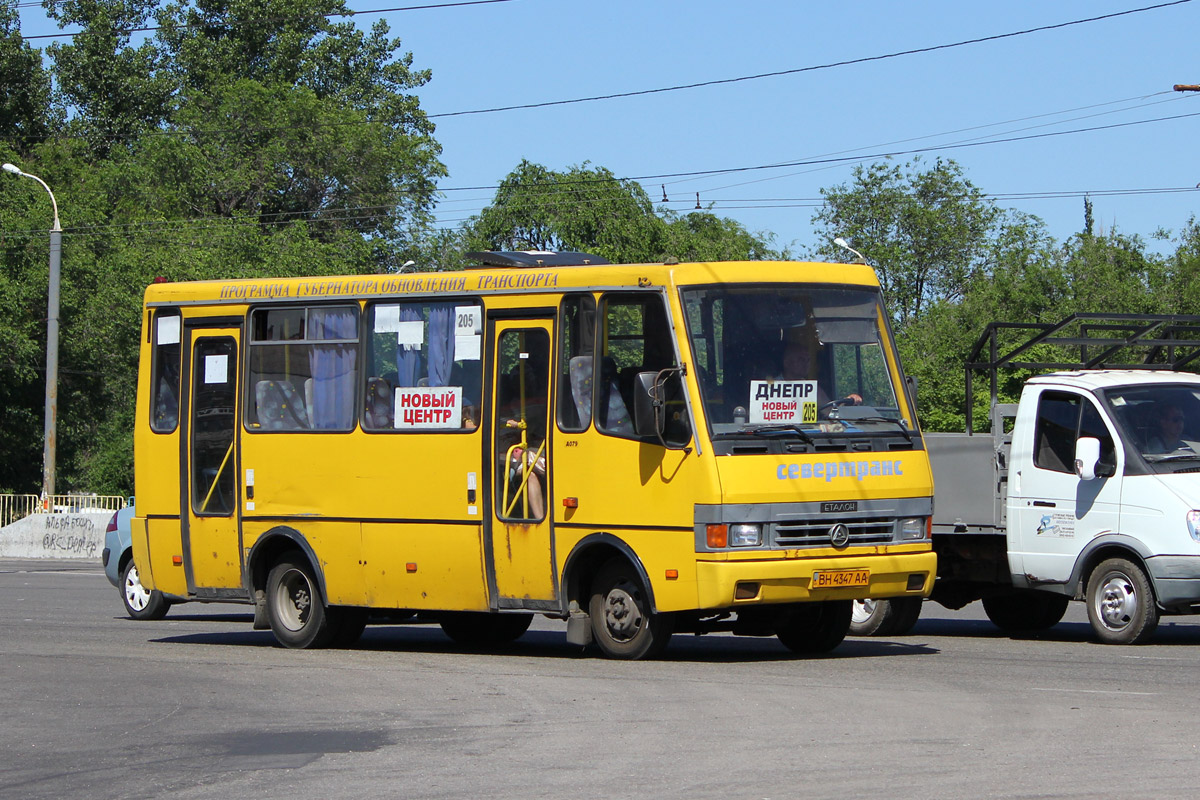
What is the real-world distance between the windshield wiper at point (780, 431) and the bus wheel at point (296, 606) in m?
4.46

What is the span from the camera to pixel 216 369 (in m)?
15.4

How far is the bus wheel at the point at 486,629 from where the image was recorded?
50.4 feet

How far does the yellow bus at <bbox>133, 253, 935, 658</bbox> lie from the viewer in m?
12.3

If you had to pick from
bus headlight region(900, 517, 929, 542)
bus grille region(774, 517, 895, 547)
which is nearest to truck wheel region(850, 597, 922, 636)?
bus headlight region(900, 517, 929, 542)

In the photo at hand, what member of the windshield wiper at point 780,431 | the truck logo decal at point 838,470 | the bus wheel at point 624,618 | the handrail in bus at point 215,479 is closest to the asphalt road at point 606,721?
the bus wheel at point 624,618

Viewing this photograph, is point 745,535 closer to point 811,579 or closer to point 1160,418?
point 811,579

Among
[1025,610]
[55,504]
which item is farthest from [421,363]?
[55,504]

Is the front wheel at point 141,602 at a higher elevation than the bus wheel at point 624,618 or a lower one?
lower

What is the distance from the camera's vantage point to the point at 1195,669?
1220 centimetres

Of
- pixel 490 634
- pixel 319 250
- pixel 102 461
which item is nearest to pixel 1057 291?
pixel 319 250

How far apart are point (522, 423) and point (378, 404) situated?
1555 mm

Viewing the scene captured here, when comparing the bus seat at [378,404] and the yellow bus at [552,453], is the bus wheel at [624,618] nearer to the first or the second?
the yellow bus at [552,453]

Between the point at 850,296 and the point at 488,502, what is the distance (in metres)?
3.16

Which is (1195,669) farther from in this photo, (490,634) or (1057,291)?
(1057,291)
